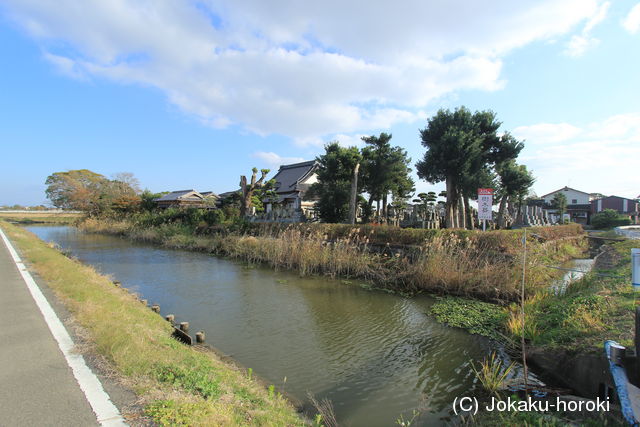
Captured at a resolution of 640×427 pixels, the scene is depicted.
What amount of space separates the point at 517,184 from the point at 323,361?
21930mm

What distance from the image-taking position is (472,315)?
8156 millimetres

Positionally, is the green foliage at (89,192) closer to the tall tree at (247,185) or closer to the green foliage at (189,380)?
the tall tree at (247,185)

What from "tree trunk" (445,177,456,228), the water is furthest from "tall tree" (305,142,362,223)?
the water

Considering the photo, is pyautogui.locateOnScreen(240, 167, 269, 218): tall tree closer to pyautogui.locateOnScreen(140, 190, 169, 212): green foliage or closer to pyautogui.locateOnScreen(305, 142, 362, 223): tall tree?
pyautogui.locateOnScreen(305, 142, 362, 223): tall tree

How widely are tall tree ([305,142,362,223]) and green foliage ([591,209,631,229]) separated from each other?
33.6 metres

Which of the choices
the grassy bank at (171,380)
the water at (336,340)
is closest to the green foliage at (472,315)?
the water at (336,340)

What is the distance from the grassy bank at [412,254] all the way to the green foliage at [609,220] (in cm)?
2144

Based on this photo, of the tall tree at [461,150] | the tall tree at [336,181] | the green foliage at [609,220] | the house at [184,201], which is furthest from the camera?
the green foliage at [609,220]

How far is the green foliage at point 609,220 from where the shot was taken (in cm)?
3512

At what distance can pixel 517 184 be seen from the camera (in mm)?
22422

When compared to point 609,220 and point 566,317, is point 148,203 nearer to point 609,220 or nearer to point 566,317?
point 566,317

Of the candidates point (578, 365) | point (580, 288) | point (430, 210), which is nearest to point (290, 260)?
point (580, 288)

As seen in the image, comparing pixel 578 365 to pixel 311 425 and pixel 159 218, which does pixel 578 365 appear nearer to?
pixel 311 425

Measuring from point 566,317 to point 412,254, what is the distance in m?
6.55
